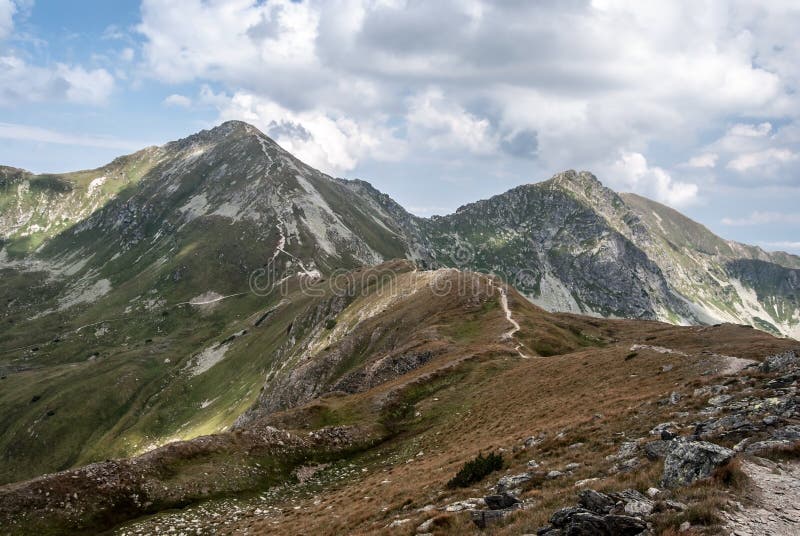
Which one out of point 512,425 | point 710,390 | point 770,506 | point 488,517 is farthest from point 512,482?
point 512,425

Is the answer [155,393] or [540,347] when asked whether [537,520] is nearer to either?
[540,347]

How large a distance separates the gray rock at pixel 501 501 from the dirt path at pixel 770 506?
7.25 meters

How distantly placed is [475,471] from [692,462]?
1134cm

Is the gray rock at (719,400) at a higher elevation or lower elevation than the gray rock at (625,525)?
higher

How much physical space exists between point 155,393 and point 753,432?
568 feet

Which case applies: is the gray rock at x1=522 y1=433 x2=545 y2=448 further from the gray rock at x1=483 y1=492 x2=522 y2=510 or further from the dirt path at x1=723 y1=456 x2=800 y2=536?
the dirt path at x1=723 y1=456 x2=800 y2=536

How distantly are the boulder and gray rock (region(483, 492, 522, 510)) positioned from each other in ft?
17.3

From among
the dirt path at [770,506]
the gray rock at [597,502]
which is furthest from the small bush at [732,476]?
the gray rock at [597,502]

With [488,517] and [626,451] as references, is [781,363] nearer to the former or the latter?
[626,451]

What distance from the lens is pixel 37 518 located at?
101ft

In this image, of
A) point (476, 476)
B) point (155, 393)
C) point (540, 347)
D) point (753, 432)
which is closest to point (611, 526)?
point (753, 432)

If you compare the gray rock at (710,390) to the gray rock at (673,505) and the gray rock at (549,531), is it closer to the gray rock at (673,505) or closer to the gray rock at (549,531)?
the gray rock at (673,505)

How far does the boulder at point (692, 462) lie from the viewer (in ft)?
48.9

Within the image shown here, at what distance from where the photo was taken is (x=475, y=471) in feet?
79.3
